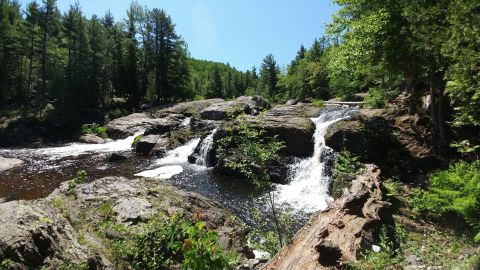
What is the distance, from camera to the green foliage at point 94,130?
3666 cm

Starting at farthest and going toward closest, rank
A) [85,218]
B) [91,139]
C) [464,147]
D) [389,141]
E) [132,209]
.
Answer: [91,139]
[389,141]
[464,147]
[132,209]
[85,218]

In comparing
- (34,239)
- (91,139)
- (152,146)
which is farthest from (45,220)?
(91,139)

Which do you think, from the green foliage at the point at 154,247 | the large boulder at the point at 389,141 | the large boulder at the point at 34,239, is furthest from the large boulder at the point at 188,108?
the large boulder at the point at 34,239

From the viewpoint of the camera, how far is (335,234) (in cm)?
737

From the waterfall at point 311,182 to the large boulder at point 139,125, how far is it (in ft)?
58.7

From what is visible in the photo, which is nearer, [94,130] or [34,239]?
[34,239]

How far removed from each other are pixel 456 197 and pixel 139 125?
108 ft

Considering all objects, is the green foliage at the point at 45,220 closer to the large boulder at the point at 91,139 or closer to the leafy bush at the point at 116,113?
the large boulder at the point at 91,139

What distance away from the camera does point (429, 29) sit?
45.5 feet

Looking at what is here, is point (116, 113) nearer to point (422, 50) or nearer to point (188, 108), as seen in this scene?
point (188, 108)

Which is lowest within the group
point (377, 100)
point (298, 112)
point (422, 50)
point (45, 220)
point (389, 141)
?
point (45, 220)

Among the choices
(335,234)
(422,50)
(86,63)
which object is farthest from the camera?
(86,63)

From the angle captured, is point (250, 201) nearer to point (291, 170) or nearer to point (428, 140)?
point (291, 170)

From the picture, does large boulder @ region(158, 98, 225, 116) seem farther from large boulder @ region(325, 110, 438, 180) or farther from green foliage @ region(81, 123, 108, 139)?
large boulder @ region(325, 110, 438, 180)
